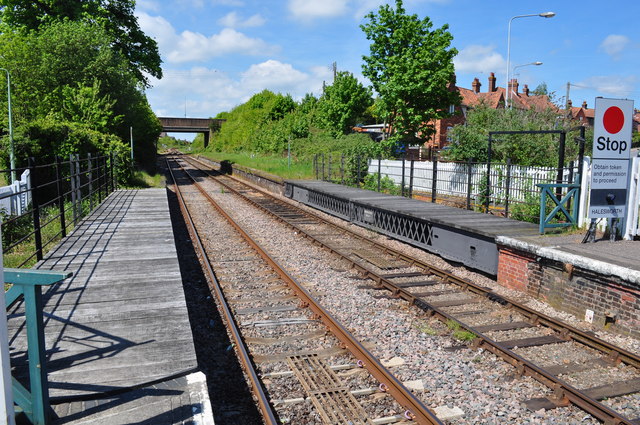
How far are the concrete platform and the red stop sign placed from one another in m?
6.88

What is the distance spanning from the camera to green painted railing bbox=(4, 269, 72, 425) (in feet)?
8.49

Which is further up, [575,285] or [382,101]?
[382,101]

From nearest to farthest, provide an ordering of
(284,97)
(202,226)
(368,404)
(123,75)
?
(368,404) → (202,226) → (123,75) → (284,97)

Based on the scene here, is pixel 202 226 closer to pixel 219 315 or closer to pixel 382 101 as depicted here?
pixel 219 315

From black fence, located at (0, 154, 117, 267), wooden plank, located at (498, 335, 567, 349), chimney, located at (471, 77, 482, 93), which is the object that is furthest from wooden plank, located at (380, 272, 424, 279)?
chimney, located at (471, 77, 482, 93)

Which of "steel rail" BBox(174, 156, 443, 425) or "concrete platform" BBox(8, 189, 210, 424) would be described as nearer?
"concrete platform" BBox(8, 189, 210, 424)

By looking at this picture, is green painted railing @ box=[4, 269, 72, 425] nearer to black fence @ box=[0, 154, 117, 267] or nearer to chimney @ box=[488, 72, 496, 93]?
black fence @ box=[0, 154, 117, 267]

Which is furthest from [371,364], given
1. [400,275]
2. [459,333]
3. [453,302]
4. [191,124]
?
[191,124]

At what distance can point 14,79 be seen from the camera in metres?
24.2

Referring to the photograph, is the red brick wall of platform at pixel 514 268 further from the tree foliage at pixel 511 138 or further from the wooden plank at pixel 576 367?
the tree foliage at pixel 511 138

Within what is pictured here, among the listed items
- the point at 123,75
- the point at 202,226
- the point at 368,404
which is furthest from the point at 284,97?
the point at 368,404

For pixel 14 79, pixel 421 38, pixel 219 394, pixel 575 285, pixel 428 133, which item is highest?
pixel 421 38

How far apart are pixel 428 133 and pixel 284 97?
33.0m

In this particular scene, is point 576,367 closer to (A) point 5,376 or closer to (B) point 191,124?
(A) point 5,376
